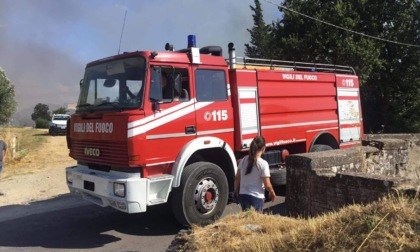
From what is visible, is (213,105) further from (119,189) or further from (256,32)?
(256,32)

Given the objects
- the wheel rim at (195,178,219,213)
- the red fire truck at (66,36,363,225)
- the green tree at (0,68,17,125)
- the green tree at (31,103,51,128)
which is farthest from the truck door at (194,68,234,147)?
the green tree at (31,103,51,128)

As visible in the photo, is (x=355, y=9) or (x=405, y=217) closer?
(x=405, y=217)

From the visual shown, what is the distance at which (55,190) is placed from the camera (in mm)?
10305

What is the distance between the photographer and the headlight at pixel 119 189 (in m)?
5.77

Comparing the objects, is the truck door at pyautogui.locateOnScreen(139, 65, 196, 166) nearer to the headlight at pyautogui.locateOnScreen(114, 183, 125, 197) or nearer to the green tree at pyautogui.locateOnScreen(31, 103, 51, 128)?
the headlight at pyautogui.locateOnScreen(114, 183, 125, 197)

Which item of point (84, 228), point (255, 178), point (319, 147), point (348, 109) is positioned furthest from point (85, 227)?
point (348, 109)

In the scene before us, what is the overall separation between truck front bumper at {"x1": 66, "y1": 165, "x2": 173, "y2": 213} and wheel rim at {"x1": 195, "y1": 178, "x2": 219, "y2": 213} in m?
0.53

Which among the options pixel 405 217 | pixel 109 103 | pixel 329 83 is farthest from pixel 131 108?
pixel 329 83

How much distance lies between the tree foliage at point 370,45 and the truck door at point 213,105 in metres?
14.0

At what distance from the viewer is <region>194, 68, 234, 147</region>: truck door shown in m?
6.72

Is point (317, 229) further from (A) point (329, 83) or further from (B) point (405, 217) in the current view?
(A) point (329, 83)

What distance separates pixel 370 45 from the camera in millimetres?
19719

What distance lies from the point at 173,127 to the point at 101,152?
1.18 metres

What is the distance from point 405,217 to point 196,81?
4.32 metres
